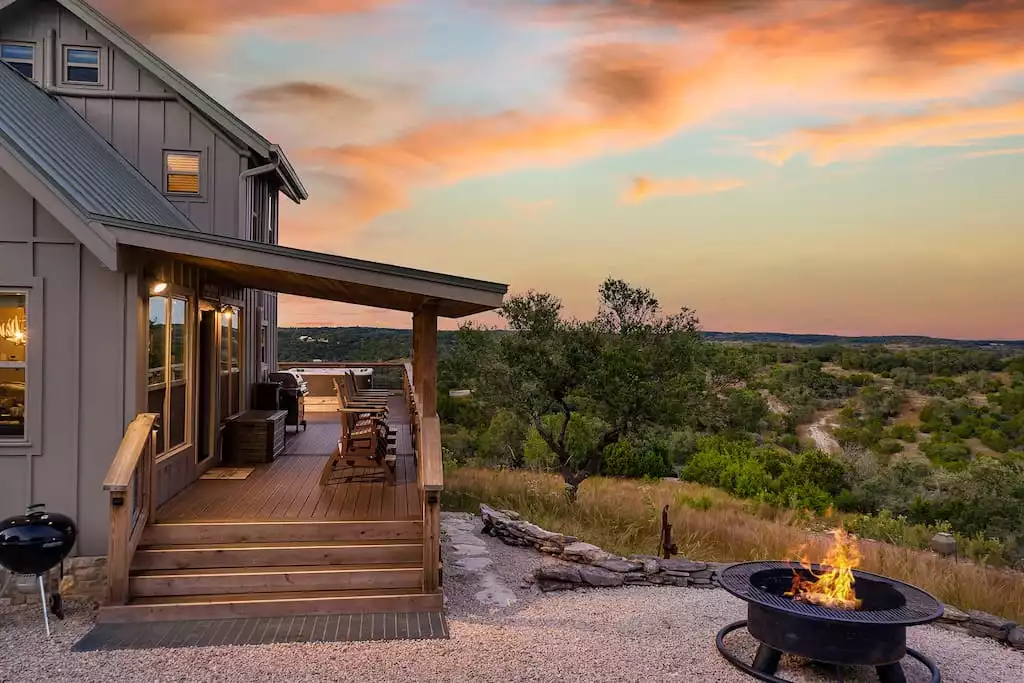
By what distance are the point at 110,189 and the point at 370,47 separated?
10698 millimetres

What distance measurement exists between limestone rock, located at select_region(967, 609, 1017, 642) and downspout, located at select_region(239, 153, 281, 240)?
31.4 feet

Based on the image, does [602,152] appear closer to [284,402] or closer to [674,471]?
[674,471]

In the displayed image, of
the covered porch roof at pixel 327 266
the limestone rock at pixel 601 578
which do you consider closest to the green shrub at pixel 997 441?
the limestone rock at pixel 601 578

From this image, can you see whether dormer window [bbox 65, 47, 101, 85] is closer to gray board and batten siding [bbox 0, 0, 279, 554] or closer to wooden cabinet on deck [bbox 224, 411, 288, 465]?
gray board and batten siding [bbox 0, 0, 279, 554]

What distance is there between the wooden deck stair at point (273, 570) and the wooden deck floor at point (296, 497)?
21 centimetres

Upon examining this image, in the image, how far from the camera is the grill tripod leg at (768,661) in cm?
494

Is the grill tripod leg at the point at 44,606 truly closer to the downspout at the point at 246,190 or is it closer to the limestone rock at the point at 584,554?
the limestone rock at the point at 584,554

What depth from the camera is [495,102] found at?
1795 centimetres

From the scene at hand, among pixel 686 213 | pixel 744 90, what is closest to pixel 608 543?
pixel 744 90

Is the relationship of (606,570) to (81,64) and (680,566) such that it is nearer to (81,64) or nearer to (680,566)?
(680,566)

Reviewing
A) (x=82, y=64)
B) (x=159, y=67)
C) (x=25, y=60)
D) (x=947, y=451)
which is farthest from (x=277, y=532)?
(x=947, y=451)

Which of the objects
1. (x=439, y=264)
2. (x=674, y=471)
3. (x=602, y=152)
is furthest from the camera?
(x=439, y=264)

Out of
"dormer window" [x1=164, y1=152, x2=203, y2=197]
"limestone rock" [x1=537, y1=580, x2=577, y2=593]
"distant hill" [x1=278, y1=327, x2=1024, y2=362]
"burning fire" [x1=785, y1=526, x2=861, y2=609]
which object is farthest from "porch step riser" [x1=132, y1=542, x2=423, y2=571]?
"distant hill" [x1=278, y1=327, x2=1024, y2=362]

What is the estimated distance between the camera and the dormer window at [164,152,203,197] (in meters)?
9.83
